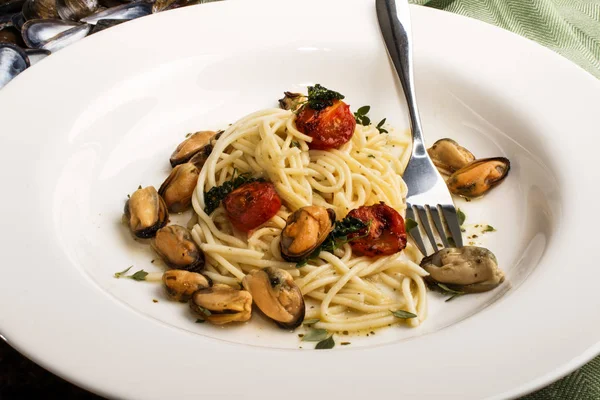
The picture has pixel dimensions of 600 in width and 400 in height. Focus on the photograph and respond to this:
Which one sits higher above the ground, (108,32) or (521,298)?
(108,32)

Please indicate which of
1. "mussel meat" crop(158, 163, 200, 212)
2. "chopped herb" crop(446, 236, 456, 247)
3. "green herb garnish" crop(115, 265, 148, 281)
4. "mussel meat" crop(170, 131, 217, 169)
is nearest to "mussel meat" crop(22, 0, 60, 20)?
"mussel meat" crop(170, 131, 217, 169)

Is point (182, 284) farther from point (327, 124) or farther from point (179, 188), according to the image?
point (327, 124)

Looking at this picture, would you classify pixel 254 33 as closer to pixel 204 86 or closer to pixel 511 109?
pixel 204 86

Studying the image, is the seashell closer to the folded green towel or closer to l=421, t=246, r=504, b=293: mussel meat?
the folded green towel

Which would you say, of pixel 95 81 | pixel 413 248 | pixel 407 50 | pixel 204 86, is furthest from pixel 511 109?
pixel 95 81

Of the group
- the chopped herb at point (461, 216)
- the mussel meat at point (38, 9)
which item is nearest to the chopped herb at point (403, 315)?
the chopped herb at point (461, 216)

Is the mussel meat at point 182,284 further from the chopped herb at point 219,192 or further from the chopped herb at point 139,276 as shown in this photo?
the chopped herb at point 219,192
